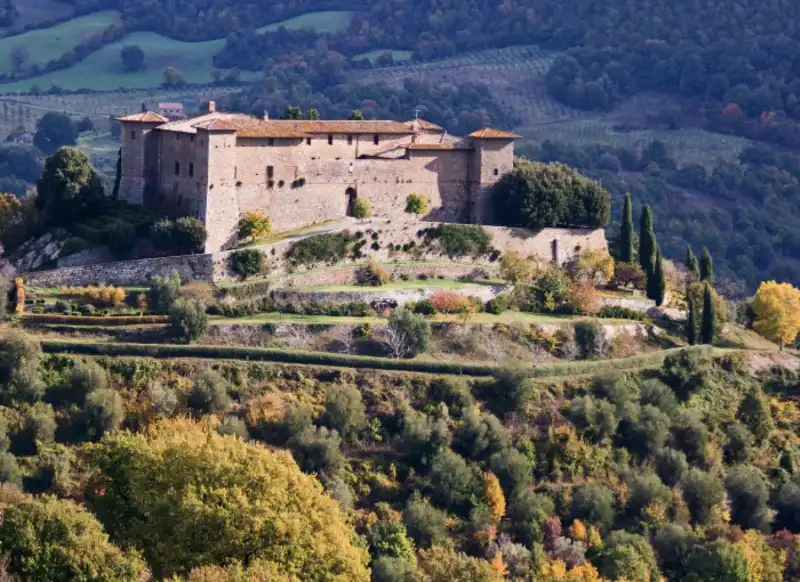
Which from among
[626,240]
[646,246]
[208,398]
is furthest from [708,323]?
[208,398]

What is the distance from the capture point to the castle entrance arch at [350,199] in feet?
257

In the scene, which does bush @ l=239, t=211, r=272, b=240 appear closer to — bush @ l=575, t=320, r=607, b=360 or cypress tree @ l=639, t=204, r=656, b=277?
bush @ l=575, t=320, r=607, b=360

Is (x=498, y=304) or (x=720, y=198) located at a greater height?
(x=498, y=304)

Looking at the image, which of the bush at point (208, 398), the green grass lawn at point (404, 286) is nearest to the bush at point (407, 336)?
the green grass lawn at point (404, 286)

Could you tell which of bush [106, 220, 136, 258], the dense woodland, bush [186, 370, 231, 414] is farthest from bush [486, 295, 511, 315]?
the dense woodland

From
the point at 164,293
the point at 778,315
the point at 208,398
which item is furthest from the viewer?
the point at 778,315

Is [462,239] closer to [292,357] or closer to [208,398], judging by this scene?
[292,357]

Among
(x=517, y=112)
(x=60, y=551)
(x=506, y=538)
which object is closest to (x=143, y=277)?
(x=506, y=538)

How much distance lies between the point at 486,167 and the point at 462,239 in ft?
14.1

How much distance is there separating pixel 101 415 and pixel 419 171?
22311 millimetres

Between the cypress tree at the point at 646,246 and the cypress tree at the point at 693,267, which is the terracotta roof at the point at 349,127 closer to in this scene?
the cypress tree at the point at 646,246

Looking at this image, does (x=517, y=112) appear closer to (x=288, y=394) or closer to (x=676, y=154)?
(x=676, y=154)

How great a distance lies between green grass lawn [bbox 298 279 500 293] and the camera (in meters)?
72.7

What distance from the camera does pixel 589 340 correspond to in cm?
7388
